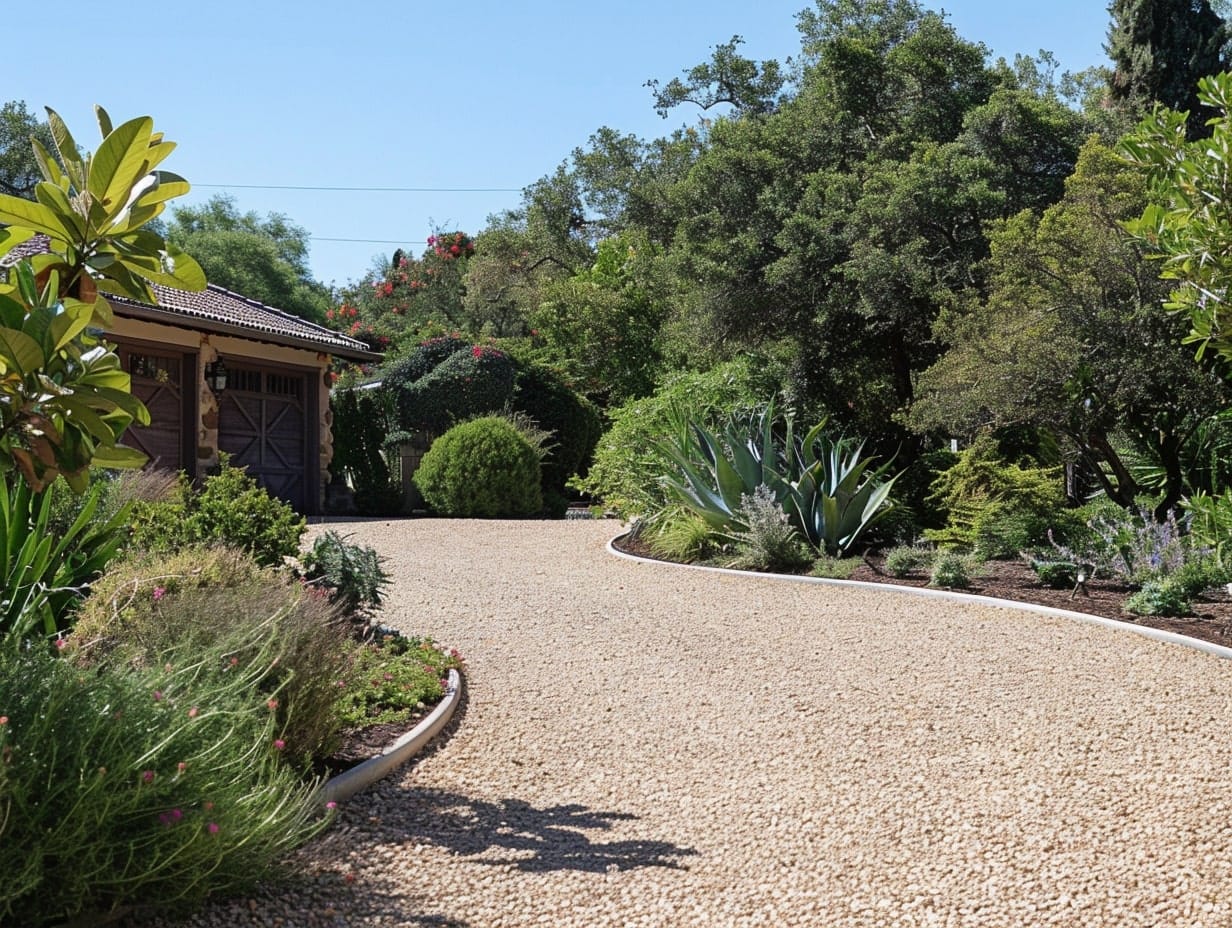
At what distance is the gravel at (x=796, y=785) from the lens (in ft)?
11.4

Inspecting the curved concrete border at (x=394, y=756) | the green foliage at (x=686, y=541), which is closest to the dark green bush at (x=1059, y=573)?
the green foliage at (x=686, y=541)

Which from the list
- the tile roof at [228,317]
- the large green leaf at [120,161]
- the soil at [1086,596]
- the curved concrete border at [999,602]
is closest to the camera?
the large green leaf at [120,161]

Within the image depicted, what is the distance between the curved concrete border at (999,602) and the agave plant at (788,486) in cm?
71

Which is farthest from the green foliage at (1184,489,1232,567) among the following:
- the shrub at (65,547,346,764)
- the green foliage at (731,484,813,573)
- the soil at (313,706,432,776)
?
the shrub at (65,547,346,764)

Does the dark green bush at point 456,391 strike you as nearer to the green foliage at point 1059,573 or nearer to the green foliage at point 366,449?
the green foliage at point 366,449

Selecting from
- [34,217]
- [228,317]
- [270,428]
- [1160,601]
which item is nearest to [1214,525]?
[1160,601]

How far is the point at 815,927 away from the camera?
10.9 feet

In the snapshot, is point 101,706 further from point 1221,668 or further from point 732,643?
point 1221,668

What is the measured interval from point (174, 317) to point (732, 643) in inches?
388

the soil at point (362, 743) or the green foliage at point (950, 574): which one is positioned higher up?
the green foliage at point (950, 574)

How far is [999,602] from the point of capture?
8109 mm

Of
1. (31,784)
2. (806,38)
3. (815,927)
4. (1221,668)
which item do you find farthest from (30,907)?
(806,38)

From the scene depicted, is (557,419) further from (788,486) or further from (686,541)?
(788,486)

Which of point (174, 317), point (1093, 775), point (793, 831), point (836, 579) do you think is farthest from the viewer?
point (174, 317)
